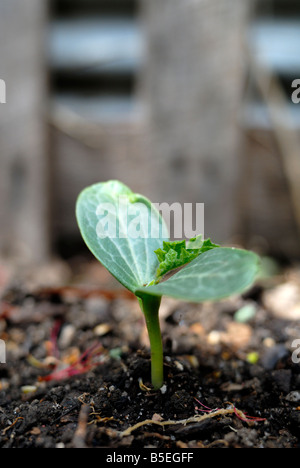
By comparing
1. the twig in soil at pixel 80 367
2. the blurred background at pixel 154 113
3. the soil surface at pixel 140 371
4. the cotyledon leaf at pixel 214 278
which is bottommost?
the twig in soil at pixel 80 367

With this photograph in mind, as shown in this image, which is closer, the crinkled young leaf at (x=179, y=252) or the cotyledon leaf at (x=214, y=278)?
the cotyledon leaf at (x=214, y=278)

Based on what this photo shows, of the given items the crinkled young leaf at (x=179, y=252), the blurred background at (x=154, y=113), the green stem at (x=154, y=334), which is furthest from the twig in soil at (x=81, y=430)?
the blurred background at (x=154, y=113)

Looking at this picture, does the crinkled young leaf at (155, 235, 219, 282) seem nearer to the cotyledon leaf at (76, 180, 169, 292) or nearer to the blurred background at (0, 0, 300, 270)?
the cotyledon leaf at (76, 180, 169, 292)

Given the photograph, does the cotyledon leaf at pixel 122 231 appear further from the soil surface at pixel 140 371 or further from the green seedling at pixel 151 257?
the soil surface at pixel 140 371

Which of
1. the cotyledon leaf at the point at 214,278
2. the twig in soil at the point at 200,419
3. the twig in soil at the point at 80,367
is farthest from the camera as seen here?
the twig in soil at the point at 80,367


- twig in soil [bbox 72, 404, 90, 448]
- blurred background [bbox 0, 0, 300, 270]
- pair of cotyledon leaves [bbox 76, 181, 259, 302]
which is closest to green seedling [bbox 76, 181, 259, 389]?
pair of cotyledon leaves [bbox 76, 181, 259, 302]

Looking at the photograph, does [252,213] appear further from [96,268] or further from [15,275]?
[15,275]

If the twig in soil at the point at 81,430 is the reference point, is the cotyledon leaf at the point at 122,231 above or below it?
above

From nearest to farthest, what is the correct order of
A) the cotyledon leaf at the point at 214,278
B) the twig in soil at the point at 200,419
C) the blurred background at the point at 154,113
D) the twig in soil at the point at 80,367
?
the cotyledon leaf at the point at 214,278
the twig in soil at the point at 200,419
the twig in soil at the point at 80,367
the blurred background at the point at 154,113
